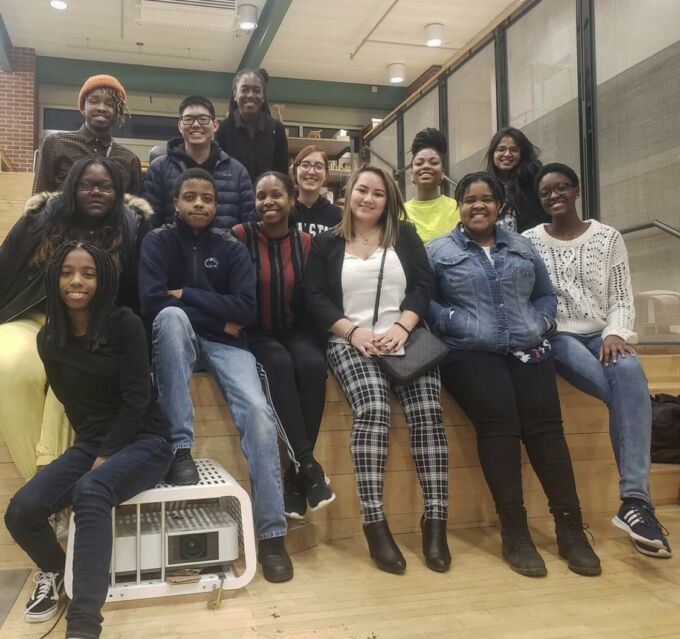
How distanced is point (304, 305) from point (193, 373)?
435 mm

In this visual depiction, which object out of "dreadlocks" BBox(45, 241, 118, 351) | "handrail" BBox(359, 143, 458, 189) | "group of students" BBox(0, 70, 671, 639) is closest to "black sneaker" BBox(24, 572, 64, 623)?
"group of students" BBox(0, 70, 671, 639)

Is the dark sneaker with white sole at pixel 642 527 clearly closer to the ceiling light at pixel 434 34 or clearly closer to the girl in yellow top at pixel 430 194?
the girl in yellow top at pixel 430 194

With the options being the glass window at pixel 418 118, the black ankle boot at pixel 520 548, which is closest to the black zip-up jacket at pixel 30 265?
the black ankle boot at pixel 520 548

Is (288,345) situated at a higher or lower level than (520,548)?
higher

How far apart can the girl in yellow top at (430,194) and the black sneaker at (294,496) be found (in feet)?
4.24

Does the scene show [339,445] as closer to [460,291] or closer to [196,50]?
[460,291]

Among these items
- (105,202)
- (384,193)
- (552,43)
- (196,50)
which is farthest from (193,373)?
(196,50)

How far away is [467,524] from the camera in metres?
2.21

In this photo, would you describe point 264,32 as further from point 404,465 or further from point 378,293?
point 404,465

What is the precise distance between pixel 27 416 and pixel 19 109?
6617 millimetres

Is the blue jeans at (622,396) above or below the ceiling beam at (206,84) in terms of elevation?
below

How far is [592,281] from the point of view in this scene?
2268 mm

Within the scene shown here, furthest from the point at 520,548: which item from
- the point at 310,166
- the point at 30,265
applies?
the point at 30,265

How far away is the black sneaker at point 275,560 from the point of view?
1.74m
